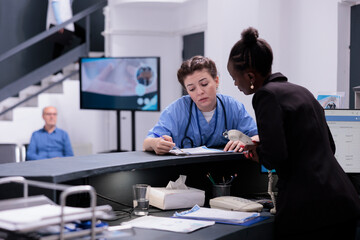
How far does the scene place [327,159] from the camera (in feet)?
5.77

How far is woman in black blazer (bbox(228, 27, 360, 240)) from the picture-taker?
1716 millimetres

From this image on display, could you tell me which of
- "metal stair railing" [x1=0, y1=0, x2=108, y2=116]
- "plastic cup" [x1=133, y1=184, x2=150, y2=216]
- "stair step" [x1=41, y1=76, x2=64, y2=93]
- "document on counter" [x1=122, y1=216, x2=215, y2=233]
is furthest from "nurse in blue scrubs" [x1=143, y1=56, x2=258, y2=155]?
"stair step" [x1=41, y1=76, x2=64, y2=93]

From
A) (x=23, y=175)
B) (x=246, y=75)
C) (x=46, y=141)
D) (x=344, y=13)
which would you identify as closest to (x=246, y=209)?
(x=246, y=75)

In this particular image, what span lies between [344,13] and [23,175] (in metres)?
3.47

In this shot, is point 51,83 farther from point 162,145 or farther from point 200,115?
point 162,145

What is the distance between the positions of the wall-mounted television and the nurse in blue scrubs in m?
2.85

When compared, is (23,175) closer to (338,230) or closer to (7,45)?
(338,230)

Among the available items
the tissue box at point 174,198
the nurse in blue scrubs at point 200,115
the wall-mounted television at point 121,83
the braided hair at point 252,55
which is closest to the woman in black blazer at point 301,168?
the braided hair at point 252,55

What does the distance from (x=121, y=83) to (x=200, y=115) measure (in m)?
3.16

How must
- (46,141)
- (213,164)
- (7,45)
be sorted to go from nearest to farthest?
1. (213,164)
2. (46,141)
3. (7,45)

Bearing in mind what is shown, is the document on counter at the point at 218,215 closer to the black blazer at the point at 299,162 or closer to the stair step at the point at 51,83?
the black blazer at the point at 299,162

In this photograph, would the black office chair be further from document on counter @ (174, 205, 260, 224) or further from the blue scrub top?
document on counter @ (174, 205, 260, 224)

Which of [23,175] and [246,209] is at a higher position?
[23,175]

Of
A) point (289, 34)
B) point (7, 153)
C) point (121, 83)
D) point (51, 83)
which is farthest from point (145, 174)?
point (51, 83)
